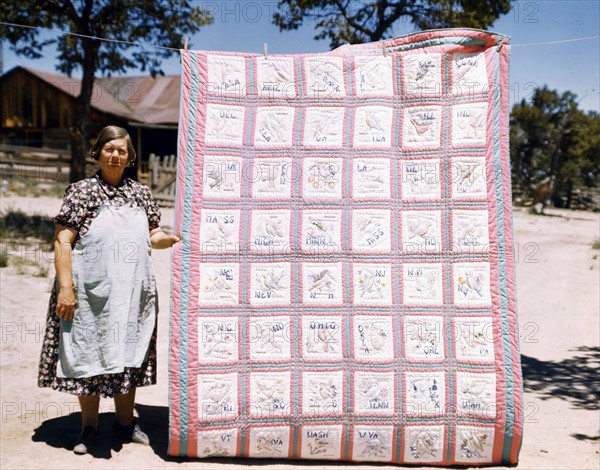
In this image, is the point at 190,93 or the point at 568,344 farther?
the point at 568,344

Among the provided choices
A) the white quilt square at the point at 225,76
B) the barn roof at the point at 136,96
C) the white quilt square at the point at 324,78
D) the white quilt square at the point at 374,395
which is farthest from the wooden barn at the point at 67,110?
the white quilt square at the point at 374,395

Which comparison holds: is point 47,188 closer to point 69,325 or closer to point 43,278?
point 43,278

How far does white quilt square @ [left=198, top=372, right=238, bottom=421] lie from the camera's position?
3484mm

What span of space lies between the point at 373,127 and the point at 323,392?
1.59 metres

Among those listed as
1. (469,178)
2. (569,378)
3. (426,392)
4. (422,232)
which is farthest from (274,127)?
(569,378)

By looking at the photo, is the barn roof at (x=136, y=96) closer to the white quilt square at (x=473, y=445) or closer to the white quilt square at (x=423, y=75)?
the white quilt square at (x=423, y=75)

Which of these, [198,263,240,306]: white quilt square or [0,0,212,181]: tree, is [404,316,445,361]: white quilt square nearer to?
[198,263,240,306]: white quilt square

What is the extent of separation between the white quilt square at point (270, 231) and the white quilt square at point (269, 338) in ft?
1.33

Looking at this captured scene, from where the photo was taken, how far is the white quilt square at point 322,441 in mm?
3494

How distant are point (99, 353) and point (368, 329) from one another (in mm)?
1503

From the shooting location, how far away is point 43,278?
7.95 meters

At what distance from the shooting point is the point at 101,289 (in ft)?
11.0

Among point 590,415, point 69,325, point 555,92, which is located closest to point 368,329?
point 69,325

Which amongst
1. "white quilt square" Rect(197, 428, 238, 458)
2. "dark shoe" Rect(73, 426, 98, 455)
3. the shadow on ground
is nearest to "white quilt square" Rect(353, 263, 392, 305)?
"white quilt square" Rect(197, 428, 238, 458)
